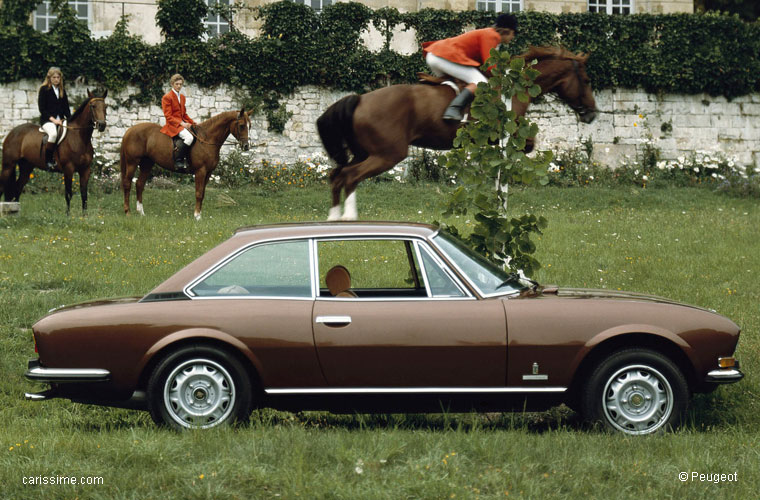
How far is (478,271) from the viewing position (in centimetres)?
643

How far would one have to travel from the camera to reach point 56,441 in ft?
18.7

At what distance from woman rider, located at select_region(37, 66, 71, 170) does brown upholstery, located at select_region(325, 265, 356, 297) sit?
42.4 ft

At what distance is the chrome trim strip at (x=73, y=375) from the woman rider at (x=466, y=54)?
8.01 metres

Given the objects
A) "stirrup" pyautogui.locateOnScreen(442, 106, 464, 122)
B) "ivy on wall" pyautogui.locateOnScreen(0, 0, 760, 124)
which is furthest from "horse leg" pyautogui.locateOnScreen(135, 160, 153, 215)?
"stirrup" pyautogui.locateOnScreen(442, 106, 464, 122)

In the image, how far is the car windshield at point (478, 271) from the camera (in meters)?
6.32

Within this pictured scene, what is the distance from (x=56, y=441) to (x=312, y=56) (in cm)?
2002

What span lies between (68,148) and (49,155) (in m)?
0.45

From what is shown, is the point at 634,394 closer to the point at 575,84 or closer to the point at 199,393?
the point at 199,393

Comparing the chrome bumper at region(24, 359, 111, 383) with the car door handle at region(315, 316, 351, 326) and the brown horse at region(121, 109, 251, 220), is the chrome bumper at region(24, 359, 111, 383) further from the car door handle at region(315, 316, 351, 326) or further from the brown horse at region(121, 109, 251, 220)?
the brown horse at region(121, 109, 251, 220)

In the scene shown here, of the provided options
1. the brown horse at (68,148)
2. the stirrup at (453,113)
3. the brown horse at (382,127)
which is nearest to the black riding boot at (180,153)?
the brown horse at (68,148)

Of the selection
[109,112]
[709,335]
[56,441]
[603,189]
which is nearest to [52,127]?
[109,112]

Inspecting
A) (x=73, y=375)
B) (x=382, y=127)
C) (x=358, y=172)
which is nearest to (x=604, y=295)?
(x=73, y=375)

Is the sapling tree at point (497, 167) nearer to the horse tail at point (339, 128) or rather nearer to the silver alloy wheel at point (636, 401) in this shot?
the silver alloy wheel at point (636, 401)

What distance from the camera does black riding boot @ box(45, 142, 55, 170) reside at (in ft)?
59.7
